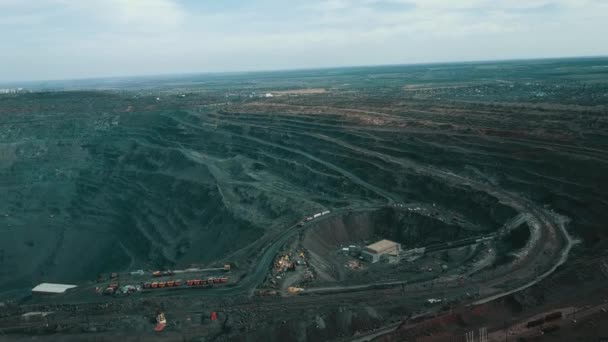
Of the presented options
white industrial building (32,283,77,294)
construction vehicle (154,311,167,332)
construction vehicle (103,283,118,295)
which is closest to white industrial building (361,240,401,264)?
construction vehicle (154,311,167,332)

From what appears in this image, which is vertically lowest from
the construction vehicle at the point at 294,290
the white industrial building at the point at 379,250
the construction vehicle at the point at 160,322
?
the white industrial building at the point at 379,250

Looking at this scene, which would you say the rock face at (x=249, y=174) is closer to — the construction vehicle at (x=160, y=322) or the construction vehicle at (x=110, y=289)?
the construction vehicle at (x=110, y=289)

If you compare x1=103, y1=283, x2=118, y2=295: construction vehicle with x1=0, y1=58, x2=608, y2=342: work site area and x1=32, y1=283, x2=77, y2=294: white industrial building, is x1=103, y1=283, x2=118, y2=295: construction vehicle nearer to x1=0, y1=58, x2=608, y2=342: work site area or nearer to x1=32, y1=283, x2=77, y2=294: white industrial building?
x1=0, y1=58, x2=608, y2=342: work site area

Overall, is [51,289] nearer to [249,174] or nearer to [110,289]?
[110,289]

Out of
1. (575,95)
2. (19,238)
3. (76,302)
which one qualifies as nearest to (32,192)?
(19,238)

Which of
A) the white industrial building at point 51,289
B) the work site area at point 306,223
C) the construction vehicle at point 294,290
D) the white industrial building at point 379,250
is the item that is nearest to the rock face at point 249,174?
the work site area at point 306,223
